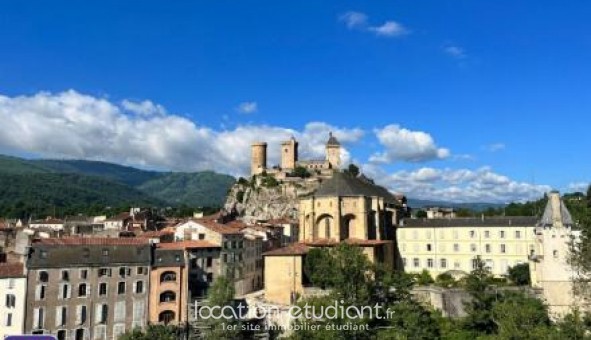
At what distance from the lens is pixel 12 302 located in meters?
47.1

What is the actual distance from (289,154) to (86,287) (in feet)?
299

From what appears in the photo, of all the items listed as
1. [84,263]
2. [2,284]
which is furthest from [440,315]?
[2,284]

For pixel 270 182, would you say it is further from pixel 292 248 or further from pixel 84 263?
pixel 84 263

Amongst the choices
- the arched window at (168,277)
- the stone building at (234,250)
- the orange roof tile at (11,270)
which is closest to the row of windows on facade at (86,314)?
the arched window at (168,277)

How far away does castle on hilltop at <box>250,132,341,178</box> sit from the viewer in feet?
441

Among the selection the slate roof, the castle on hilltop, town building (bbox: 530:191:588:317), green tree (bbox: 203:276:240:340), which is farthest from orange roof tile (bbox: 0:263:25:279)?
the castle on hilltop

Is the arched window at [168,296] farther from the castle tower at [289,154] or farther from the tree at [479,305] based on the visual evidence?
the castle tower at [289,154]

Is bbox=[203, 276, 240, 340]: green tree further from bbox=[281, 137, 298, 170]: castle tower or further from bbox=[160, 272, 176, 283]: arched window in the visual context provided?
bbox=[281, 137, 298, 170]: castle tower

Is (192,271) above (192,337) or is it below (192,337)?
above

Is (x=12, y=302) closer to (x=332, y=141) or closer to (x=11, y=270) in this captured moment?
(x=11, y=270)

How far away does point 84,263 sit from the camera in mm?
51156

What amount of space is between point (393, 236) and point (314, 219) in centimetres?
1279

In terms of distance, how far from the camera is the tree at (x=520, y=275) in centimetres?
5916

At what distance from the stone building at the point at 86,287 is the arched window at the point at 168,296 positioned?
168 cm
